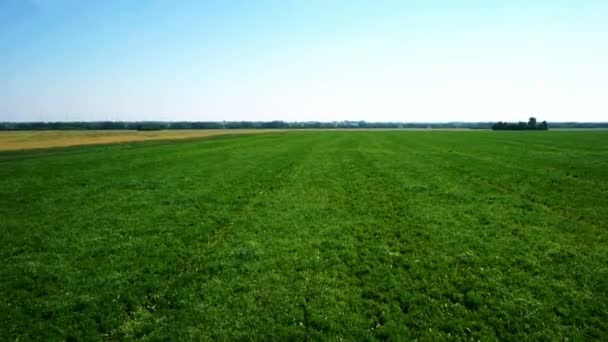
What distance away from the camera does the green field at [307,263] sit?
8.03 meters

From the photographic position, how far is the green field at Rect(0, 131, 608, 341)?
803cm

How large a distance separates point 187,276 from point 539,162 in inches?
1456

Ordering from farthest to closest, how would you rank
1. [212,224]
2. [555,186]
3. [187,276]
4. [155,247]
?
[555,186] → [212,224] → [155,247] → [187,276]

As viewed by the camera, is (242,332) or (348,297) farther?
(348,297)

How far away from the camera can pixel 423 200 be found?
63.4ft

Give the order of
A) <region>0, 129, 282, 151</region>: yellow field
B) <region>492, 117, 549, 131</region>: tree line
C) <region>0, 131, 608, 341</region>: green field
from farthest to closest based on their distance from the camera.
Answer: <region>492, 117, 549, 131</region>: tree line
<region>0, 129, 282, 151</region>: yellow field
<region>0, 131, 608, 341</region>: green field

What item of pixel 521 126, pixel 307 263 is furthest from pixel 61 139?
pixel 521 126

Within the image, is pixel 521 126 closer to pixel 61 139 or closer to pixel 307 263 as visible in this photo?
pixel 61 139

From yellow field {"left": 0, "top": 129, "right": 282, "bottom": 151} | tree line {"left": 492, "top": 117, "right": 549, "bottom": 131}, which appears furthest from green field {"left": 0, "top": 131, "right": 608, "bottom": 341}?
tree line {"left": 492, "top": 117, "right": 549, "bottom": 131}

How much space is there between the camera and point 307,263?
11.3 m

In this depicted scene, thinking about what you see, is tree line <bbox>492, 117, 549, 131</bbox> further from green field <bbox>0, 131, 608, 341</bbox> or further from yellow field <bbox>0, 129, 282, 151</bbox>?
green field <bbox>0, 131, 608, 341</bbox>

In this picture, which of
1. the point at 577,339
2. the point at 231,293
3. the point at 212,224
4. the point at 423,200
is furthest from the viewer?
the point at 423,200

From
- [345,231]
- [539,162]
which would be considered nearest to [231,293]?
[345,231]

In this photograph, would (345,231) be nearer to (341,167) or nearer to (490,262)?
(490,262)
